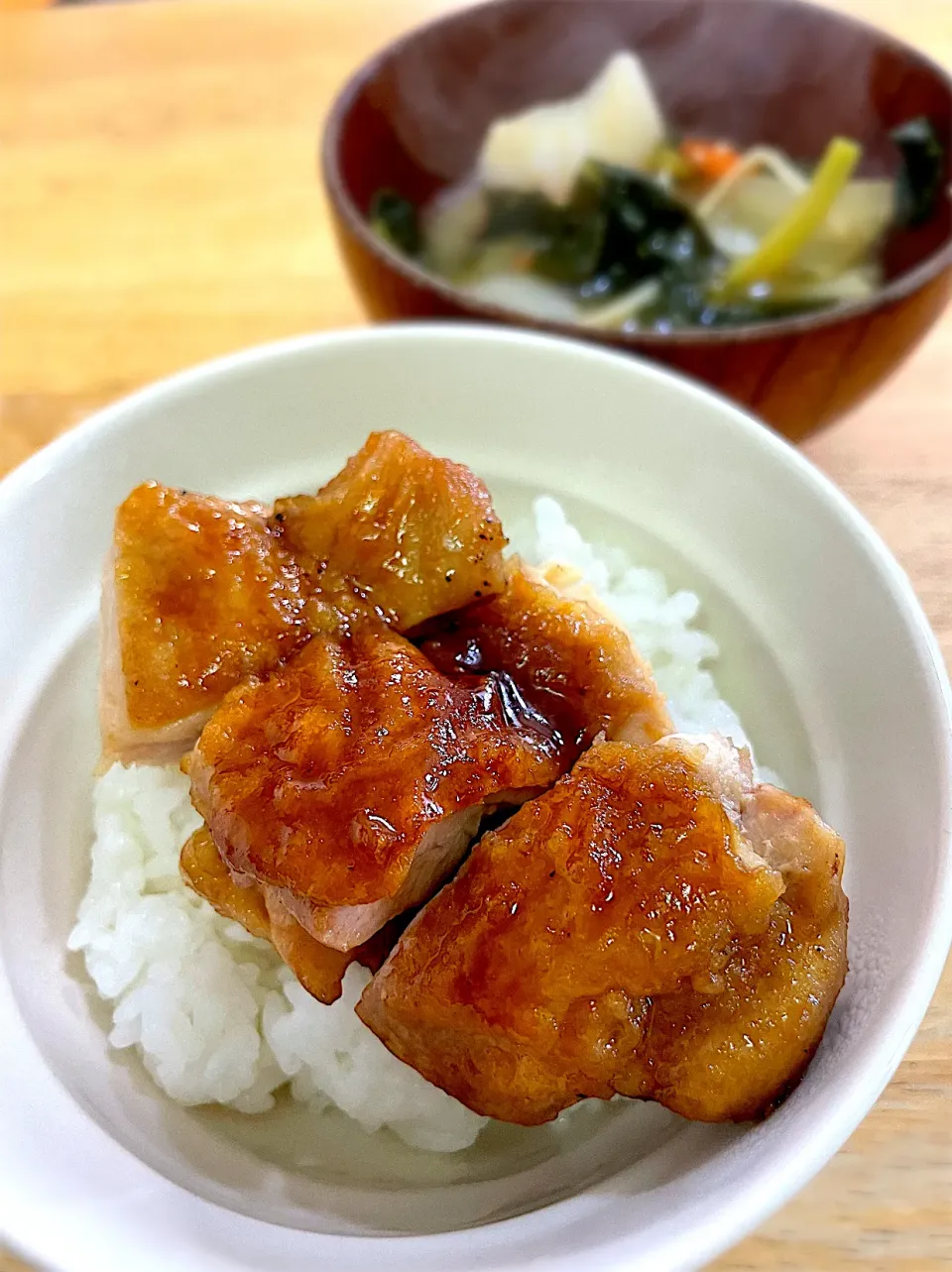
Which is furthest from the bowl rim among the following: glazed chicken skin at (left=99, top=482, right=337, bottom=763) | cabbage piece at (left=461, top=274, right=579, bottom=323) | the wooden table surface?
glazed chicken skin at (left=99, top=482, right=337, bottom=763)

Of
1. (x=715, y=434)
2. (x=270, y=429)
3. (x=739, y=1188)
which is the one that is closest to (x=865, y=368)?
(x=715, y=434)

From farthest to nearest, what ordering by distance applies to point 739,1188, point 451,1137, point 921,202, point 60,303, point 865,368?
1. point 60,303
2. point 921,202
3. point 865,368
4. point 451,1137
5. point 739,1188

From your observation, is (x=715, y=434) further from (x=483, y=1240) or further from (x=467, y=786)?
(x=483, y=1240)

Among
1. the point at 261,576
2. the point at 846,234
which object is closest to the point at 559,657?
the point at 261,576

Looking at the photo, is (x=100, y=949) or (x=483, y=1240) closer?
(x=483, y=1240)

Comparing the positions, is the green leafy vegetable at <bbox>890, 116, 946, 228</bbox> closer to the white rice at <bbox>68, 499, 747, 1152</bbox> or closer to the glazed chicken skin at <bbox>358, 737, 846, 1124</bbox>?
the white rice at <bbox>68, 499, 747, 1152</bbox>
